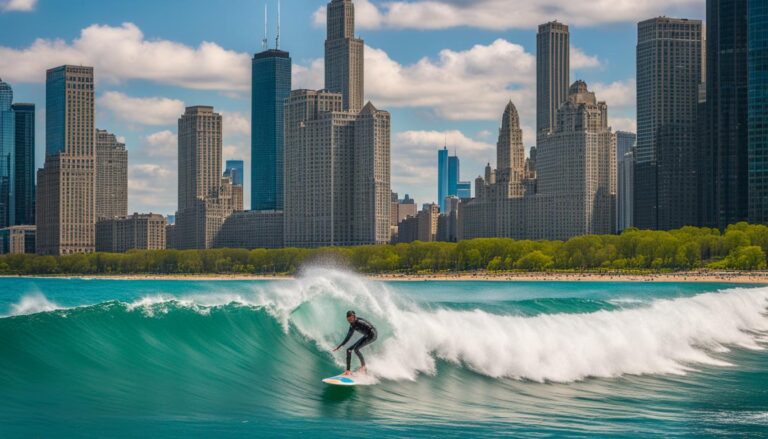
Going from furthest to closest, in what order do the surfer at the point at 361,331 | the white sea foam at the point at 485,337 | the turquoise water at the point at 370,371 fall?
1. the white sea foam at the point at 485,337
2. the surfer at the point at 361,331
3. the turquoise water at the point at 370,371

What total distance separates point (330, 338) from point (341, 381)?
19.3 ft

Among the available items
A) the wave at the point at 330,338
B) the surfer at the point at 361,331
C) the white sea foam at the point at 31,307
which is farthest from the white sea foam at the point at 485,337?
the white sea foam at the point at 31,307

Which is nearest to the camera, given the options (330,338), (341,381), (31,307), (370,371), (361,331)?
(341,381)

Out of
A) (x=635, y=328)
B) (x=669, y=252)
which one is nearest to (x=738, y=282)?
(x=669, y=252)

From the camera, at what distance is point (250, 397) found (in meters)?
27.6

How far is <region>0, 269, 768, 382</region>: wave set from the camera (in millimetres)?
30797

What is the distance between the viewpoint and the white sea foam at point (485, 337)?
112 ft

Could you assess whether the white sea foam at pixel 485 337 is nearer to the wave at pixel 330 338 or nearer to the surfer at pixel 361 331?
the wave at pixel 330 338

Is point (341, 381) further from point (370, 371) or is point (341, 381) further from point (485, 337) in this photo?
point (485, 337)

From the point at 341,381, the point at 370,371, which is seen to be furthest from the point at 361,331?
the point at 370,371

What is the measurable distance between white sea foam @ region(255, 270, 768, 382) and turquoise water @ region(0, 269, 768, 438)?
7cm

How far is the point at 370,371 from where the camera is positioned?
3064cm

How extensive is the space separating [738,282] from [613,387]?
135 m

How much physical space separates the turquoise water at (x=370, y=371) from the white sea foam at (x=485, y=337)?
0.07m
